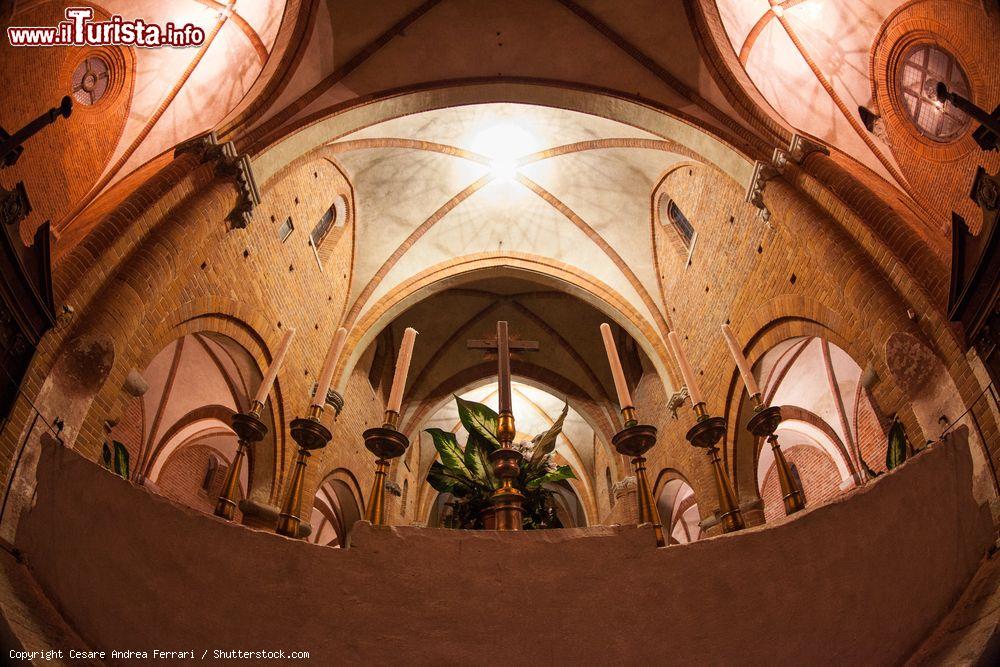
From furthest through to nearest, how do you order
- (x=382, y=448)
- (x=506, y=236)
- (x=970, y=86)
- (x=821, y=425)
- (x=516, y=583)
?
(x=506, y=236) < (x=821, y=425) < (x=970, y=86) < (x=382, y=448) < (x=516, y=583)

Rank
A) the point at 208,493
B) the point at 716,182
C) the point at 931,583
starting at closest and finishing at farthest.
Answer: the point at 931,583, the point at 716,182, the point at 208,493

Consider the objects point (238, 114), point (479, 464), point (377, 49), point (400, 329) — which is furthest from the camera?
point (400, 329)

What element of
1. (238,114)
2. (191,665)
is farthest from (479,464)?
(238,114)

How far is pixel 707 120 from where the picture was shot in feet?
22.4

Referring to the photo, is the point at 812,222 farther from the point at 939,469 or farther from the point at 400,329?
the point at 400,329

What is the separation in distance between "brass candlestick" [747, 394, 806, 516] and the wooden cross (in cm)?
138

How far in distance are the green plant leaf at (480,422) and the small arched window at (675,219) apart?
5498 mm

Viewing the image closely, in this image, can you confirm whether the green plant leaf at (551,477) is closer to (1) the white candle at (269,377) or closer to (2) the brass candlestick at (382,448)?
(2) the brass candlestick at (382,448)

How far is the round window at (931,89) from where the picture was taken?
15.7ft

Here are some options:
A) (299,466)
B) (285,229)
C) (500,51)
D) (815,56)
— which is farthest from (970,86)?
(285,229)

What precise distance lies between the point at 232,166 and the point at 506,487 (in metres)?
4.49

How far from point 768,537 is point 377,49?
22.9 ft

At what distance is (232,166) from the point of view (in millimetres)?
5961

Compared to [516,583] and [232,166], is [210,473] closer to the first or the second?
[232,166]
